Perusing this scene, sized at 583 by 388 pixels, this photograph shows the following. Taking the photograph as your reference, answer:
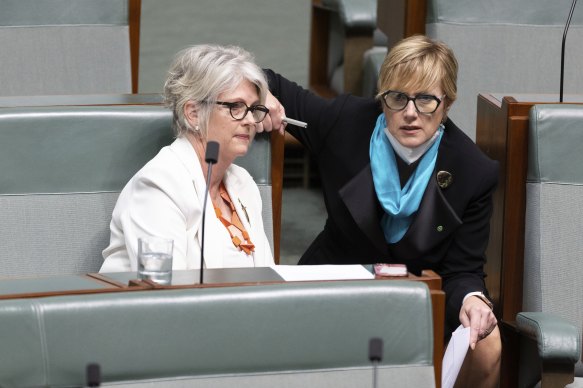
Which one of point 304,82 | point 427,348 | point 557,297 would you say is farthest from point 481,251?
point 304,82

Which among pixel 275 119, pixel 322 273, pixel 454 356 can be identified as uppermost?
pixel 275 119

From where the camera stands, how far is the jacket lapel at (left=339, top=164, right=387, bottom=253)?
134cm

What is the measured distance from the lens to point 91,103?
133 cm

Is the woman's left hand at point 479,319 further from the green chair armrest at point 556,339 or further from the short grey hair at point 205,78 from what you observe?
the short grey hair at point 205,78

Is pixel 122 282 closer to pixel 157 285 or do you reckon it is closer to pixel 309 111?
pixel 157 285

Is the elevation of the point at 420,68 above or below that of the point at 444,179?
above

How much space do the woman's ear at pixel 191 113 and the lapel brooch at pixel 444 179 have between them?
287 mm

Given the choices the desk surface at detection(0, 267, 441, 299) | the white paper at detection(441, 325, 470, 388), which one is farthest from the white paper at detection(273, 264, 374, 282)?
the white paper at detection(441, 325, 470, 388)

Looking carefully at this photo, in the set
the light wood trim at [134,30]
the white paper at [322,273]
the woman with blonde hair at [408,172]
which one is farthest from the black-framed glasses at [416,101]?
the light wood trim at [134,30]

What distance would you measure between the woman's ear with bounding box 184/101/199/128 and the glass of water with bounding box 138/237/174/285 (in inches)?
11.2

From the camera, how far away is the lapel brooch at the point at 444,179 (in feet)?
4.35

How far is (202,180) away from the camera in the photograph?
122 centimetres

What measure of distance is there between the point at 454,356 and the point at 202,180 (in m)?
0.32

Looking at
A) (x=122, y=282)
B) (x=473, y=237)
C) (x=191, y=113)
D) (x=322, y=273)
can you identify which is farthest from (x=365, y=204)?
(x=122, y=282)
